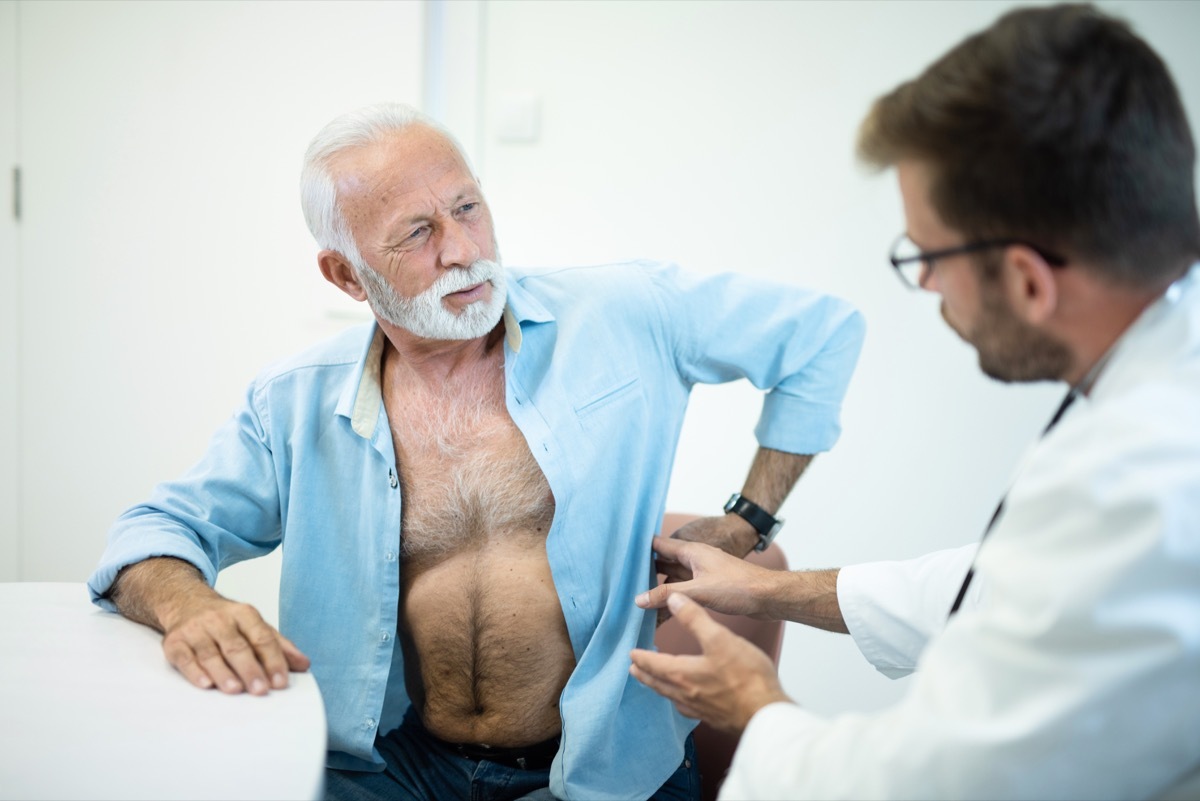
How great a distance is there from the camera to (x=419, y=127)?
1.67 metres

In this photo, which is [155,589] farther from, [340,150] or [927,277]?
[927,277]

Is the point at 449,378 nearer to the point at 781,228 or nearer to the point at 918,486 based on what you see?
the point at 781,228

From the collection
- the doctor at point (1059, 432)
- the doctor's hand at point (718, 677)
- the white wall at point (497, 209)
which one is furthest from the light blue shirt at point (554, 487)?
the white wall at point (497, 209)

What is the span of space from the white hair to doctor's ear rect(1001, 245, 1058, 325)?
41.6 inches

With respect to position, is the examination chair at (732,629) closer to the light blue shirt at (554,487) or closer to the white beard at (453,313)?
the light blue shirt at (554,487)

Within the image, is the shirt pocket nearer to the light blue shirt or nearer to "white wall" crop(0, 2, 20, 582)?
the light blue shirt

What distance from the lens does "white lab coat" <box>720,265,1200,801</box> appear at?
0.76 meters

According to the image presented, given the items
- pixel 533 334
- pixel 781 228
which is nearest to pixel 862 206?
pixel 781 228

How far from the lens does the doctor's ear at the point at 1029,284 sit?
0.92 meters

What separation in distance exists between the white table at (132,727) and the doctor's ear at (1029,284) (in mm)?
859

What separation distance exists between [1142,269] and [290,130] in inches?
112

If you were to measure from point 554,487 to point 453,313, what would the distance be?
0.36 m

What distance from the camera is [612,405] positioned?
167 cm

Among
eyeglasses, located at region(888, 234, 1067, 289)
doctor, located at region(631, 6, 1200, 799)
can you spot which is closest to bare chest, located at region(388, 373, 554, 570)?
doctor, located at region(631, 6, 1200, 799)
